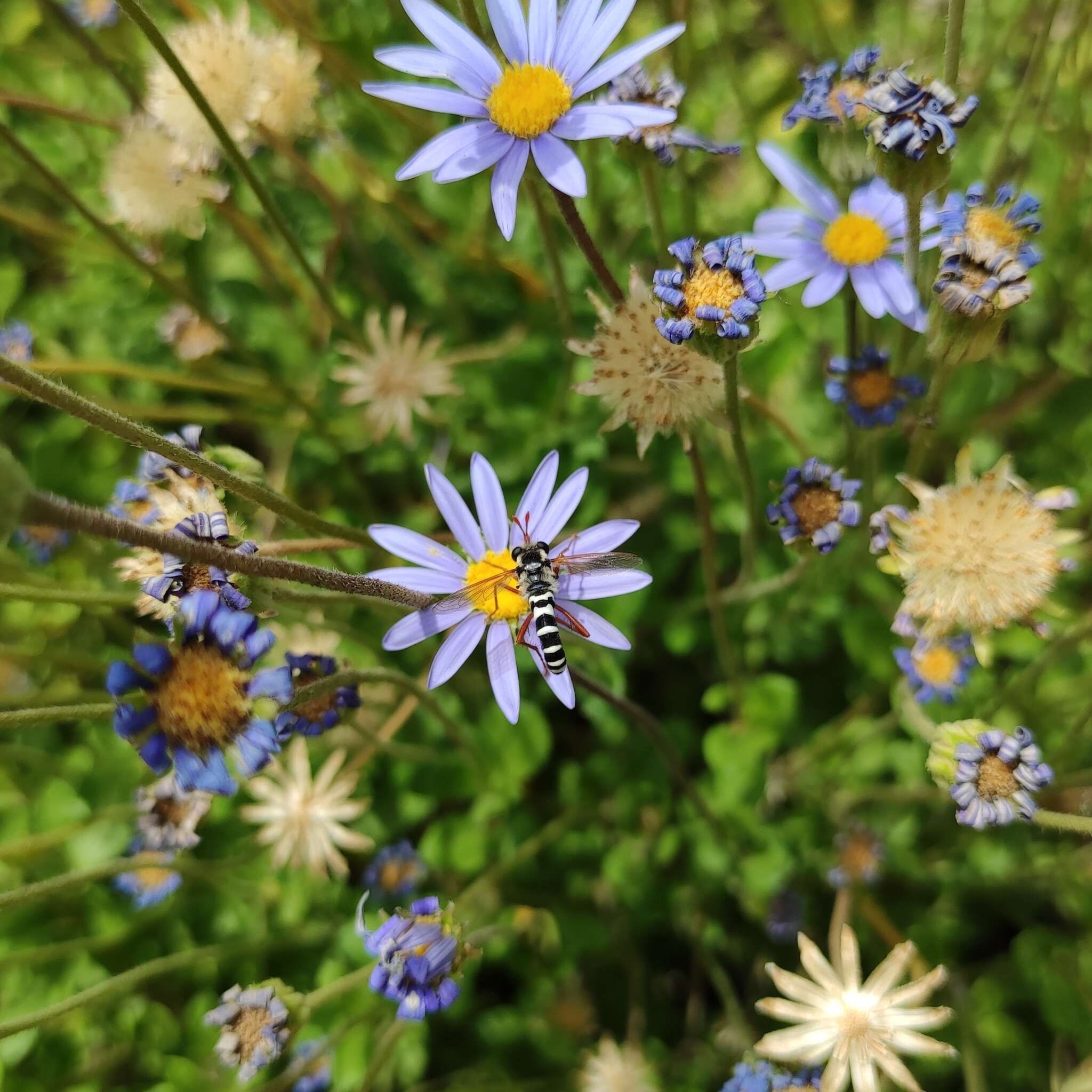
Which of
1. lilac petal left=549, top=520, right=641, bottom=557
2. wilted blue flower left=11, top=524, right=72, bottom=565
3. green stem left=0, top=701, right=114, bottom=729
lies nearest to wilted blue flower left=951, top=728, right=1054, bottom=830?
lilac petal left=549, top=520, right=641, bottom=557

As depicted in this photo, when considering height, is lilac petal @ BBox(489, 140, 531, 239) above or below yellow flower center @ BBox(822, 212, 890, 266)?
below

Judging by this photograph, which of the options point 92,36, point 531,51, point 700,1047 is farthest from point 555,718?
point 92,36

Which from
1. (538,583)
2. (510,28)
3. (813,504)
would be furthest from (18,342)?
(813,504)

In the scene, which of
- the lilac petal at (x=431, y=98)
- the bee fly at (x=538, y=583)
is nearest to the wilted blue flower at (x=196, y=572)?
the bee fly at (x=538, y=583)

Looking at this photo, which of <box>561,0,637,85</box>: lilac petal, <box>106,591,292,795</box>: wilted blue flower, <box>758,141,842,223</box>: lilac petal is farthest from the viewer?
<box>758,141,842,223</box>: lilac petal

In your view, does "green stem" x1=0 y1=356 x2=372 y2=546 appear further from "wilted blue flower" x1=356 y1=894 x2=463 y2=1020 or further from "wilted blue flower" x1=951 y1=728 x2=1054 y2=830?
"wilted blue flower" x1=951 y1=728 x2=1054 y2=830

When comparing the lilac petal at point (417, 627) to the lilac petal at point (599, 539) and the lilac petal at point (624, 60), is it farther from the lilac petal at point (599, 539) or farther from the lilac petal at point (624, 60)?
the lilac petal at point (624, 60)

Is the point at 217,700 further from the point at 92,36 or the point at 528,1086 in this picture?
the point at 92,36
